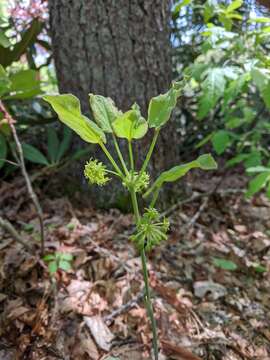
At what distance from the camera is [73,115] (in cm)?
75

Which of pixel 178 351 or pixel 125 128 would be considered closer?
pixel 125 128

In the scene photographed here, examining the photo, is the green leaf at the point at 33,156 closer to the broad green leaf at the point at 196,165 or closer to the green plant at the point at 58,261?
the green plant at the point at 58,261

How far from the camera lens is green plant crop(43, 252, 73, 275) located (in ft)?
4.73

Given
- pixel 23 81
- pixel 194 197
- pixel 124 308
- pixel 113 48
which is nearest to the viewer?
pixel 124 308

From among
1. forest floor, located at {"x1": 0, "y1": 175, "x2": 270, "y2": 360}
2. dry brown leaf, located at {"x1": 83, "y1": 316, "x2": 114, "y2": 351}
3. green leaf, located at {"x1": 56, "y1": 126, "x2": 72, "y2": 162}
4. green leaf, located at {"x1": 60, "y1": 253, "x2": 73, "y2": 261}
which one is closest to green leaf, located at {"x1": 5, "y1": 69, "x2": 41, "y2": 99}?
green leaf, located at {"x1": 56, "y1": 126, "x2": 72, "y2": 162}

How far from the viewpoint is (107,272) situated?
1573 mm

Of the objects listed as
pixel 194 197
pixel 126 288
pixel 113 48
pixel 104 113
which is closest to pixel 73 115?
pixel 104 113

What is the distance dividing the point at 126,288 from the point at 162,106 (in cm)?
91

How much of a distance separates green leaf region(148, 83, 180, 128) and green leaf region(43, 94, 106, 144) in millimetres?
125

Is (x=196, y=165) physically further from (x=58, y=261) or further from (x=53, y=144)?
(x=53, y=144)

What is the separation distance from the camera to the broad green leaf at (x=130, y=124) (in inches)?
29.9

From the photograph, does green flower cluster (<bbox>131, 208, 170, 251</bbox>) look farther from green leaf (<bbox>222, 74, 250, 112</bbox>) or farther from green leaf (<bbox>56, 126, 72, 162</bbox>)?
green leaf (<bbox>56, 126, 72, 162</bbox>)

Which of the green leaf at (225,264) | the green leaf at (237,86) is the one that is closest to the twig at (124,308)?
the green leaf at (225,264)

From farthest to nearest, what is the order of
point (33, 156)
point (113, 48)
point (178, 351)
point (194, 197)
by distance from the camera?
point (194, 197) < point (33, 156) < point (113, 48) < point (178, 351)
